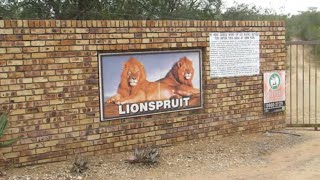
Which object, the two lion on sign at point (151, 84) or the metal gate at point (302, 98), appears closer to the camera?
the two lion on sign at point (151, 84)

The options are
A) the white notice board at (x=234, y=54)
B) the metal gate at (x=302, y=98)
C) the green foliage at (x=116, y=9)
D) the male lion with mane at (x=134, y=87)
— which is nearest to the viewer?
the male lion with mane at (x=134, y=87)

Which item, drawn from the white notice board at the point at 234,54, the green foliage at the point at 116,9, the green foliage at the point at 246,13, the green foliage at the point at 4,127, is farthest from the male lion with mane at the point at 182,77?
the green foliage at the point at 246,13

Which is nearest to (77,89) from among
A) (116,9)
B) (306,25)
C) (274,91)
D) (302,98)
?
(274,91)

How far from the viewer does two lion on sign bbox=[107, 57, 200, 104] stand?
7102 millimetres

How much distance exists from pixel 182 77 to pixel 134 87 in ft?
3.05

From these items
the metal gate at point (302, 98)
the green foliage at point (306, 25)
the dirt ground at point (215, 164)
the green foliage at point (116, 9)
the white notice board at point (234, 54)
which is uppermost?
the green foliage at point (306, 25)

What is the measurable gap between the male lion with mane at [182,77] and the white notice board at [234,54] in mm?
417

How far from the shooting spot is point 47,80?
6.35 metres

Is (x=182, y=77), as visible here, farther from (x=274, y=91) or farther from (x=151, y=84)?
(x=274, y=91)

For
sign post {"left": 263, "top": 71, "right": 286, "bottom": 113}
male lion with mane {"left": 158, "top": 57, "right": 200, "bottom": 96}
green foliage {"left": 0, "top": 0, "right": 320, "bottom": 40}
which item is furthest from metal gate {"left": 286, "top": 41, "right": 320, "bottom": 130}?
green foliage {"left": 0, "top": 0, "right": 320, "bottom": 40}

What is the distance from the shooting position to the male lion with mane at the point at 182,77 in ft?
25.0

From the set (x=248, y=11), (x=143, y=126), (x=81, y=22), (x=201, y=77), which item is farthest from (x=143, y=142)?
(x=248, y=11)

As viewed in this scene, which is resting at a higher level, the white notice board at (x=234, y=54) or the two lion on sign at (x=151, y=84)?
the white notice board at (x=234, y=54)

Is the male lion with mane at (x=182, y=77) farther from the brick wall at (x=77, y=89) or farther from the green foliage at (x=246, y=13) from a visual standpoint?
the green foliage at (x=246, y=13)
